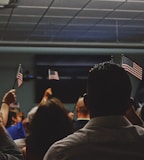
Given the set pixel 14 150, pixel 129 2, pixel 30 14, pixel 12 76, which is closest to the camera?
pixel 14 150

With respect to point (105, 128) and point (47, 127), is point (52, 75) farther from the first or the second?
point (105, 128)

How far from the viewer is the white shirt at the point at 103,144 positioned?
1.01m

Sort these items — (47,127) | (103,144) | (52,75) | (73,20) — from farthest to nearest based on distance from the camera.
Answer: (73,20), (52,75), (47,127), (103,144)

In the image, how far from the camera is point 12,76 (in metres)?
8.03

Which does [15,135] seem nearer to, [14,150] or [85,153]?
[14,150]

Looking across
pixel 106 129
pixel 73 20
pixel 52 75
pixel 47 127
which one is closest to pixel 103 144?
pixel 106 129

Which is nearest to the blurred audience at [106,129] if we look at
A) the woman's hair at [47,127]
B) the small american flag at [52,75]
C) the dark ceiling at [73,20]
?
the woman's hair at [47,127]

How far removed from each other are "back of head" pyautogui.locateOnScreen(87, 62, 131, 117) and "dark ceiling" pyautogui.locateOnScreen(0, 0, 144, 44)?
13.4ft

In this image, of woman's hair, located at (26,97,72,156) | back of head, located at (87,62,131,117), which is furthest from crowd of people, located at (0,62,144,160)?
woman's hair, located at (26,97,72,156)

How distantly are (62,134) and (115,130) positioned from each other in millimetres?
699

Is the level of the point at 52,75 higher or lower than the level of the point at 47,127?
higher

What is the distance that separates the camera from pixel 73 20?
20.2 ft

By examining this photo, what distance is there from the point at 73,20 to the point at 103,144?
5.28 meters

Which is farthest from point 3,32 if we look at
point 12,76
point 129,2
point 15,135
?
point 15,135
